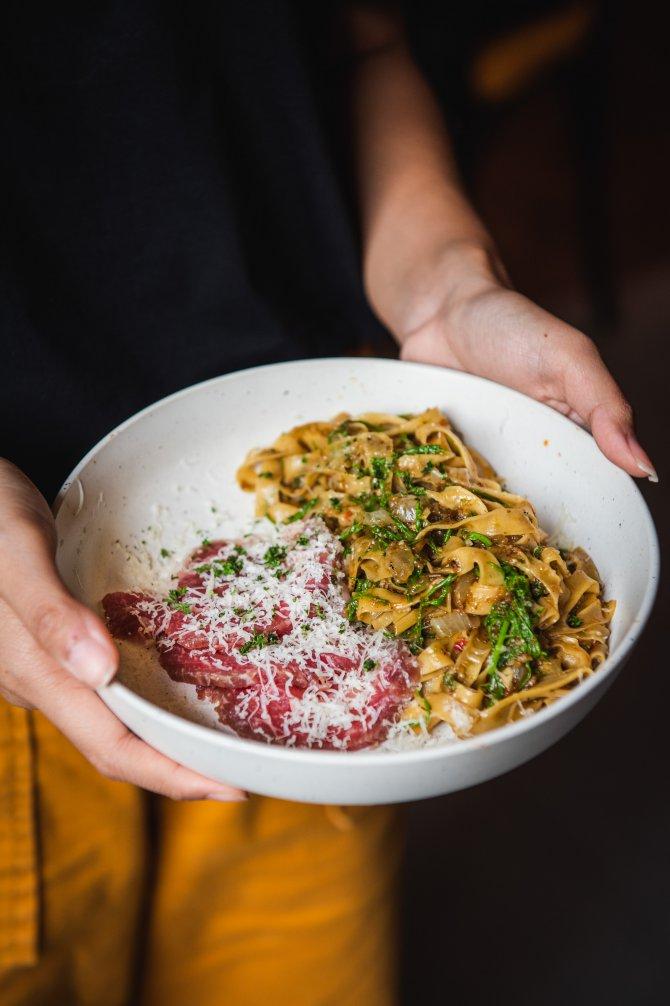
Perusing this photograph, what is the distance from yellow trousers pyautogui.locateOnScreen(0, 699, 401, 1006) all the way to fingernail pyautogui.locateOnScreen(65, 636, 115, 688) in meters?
0.67

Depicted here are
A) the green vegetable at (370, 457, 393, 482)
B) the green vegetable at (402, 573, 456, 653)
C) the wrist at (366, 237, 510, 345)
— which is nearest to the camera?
the green vegetable at (402, 573, 456, 653)

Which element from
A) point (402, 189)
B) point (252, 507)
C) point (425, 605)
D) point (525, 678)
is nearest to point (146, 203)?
point (252, 507)

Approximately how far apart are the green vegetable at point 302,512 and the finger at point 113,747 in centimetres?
77

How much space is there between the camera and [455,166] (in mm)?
3234

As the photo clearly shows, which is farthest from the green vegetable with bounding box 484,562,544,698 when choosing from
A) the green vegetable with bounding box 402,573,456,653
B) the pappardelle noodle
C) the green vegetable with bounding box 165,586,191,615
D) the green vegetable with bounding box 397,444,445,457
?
the green vegetable with bounding box 165,586,191,615

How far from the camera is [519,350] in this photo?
7.93 feet

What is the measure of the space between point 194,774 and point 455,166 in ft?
7.71

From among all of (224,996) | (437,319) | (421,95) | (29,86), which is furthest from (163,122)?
(224,996)

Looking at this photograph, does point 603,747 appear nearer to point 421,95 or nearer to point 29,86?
point 421,95

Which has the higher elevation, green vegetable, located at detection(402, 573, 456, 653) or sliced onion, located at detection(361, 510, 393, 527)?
sliced onion, located at detection(361, 510, 393, 527)

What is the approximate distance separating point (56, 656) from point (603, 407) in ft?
4.41

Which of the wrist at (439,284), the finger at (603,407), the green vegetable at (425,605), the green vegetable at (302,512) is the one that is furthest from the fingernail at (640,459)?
the green vegetable at (302,512)

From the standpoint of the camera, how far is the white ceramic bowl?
1.65m

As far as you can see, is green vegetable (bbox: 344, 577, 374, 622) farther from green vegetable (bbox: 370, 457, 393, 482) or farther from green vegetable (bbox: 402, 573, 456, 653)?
green vegetable (bbox: 370, 457, 393, 482)
